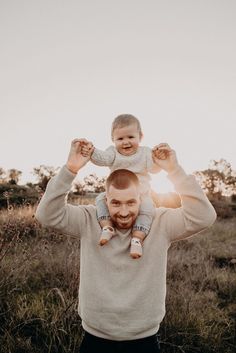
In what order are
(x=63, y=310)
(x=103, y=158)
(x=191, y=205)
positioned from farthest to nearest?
(x=63, y=310) < (x=103, y=158) < (x=191, y=205)

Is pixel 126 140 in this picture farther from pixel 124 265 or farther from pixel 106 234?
pixel 124 265

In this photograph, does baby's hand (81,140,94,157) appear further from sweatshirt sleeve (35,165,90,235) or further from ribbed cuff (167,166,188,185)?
ribbed cuff (167,166,188,185)

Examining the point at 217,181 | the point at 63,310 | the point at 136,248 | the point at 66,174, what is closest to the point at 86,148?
the point at 66,174

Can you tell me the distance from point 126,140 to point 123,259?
39.1 inches

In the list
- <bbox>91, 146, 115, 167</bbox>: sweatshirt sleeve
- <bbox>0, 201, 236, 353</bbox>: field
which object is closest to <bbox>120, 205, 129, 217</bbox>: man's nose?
<bbox>91, 146, 115, 167</bbox>: sweatshirt sleeve

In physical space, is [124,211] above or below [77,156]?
below

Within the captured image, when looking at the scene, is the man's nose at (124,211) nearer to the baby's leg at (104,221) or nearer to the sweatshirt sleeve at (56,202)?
the baby's leg at (104,221)

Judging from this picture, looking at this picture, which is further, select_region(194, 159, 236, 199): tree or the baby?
select_region(194, 159, 236, 199): tree

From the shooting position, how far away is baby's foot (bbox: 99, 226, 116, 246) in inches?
85.4

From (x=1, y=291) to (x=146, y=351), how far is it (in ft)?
7.85

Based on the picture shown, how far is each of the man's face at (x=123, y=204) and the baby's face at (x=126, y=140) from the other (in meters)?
0.61

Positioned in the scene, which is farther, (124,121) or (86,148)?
(124,121)

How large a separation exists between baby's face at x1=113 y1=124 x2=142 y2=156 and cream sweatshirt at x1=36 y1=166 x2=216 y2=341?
649 millimetres

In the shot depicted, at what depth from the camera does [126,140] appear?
279 centimetres
